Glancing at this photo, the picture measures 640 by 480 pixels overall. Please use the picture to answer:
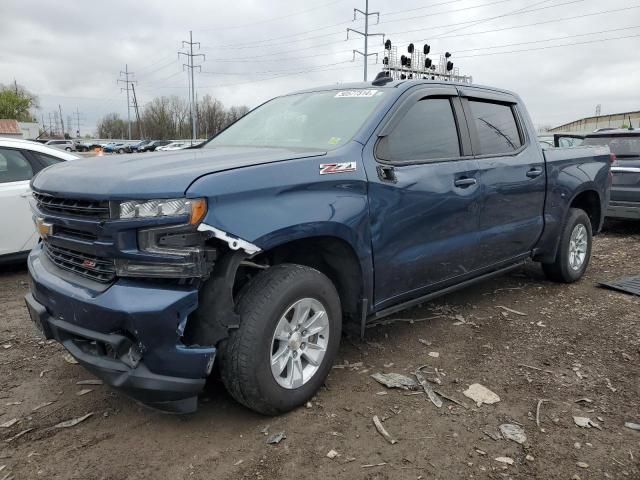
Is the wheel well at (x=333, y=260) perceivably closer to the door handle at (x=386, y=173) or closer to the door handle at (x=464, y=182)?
the door handle at (x=386, y=173)

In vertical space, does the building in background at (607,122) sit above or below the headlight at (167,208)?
above

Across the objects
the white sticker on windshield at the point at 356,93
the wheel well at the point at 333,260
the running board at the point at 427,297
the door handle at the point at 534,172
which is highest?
the white sticker on windshield at the point at 356,93

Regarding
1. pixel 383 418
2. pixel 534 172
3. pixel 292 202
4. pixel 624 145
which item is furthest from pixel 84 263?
pixel 624 145

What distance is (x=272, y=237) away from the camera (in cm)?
262

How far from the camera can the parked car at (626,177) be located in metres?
8.23

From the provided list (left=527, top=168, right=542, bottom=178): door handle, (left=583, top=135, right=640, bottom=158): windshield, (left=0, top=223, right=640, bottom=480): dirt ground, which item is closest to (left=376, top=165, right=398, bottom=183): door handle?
(left=0, top=223, right=640, bottom=480): dirt ground

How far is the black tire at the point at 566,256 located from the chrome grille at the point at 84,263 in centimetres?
439

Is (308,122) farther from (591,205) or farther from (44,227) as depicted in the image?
(591,205)

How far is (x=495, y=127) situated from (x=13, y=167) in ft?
16.5

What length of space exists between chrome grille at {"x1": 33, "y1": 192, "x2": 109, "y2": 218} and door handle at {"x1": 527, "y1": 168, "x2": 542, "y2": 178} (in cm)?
357

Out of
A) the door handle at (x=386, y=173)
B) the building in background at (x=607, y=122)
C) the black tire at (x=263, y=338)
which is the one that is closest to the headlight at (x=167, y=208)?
the black tire at (x=263, y=338)

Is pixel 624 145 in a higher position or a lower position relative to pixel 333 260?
higher

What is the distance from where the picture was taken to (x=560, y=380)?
341 centimetres

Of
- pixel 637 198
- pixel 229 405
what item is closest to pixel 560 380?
pixel 229 405
